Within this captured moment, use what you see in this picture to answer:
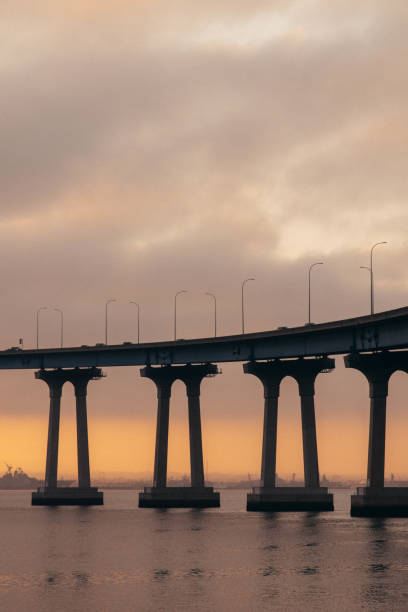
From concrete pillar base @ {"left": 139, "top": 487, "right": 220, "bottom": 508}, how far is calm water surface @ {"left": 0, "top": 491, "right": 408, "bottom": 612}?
3557 centimetres

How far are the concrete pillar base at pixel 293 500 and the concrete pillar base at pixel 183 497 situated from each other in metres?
15.3

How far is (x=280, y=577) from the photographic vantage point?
69500 mm

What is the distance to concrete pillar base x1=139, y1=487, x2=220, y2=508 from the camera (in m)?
160

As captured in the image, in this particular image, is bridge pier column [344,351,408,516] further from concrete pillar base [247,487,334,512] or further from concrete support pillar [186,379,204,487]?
concrete support pillar [186,379,204,487]

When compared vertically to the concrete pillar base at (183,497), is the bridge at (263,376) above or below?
above

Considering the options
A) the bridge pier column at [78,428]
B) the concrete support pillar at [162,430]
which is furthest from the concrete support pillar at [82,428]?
the concrete support pillar at [162,430]

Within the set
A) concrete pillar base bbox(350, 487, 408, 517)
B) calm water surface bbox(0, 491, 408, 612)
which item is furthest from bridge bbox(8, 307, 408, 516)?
calm water surface bbox(0, 491, 408, 612)

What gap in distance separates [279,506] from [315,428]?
979cm

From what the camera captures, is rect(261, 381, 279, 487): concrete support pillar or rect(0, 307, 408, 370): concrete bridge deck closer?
rect(0, 307, 408, 370): concrete bridge deck

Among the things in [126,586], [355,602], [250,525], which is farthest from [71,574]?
[250,525]

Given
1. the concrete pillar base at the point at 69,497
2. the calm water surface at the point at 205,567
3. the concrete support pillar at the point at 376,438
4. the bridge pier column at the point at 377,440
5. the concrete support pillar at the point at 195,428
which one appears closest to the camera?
the calm water surface at the point at 205,567

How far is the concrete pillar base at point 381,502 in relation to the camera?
379 feet

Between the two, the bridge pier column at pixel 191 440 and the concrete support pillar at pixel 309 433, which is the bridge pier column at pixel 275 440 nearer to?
the concrete support pillar at pixel 309 433

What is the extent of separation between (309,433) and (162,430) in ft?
81.3
